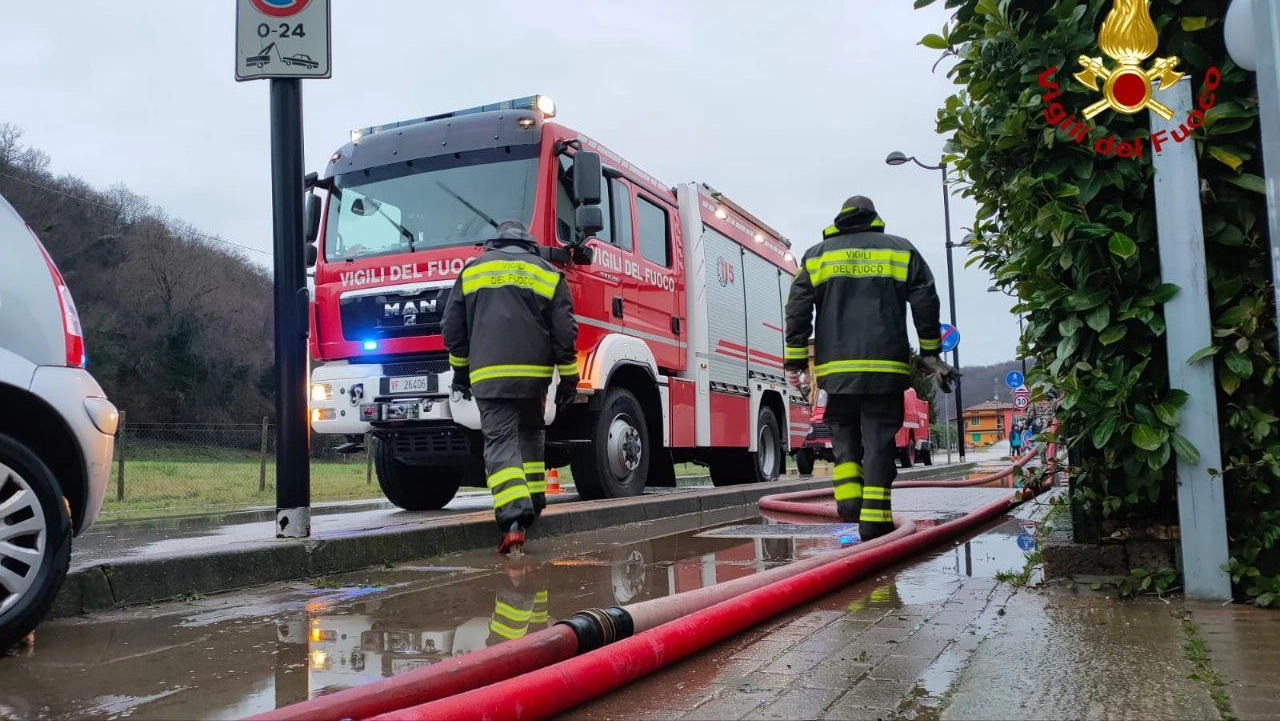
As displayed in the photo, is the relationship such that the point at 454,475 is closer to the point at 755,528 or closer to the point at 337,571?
the point at 755,528

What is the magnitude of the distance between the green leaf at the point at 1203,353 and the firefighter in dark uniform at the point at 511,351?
3359 mm

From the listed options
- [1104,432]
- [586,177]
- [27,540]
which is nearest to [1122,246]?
[1104,432]

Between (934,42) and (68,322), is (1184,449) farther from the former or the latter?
(68,322)

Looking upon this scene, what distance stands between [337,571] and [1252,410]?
4080 mm

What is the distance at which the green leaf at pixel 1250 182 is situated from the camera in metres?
3.36

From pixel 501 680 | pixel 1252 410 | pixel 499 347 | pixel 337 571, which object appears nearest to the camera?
pixel 501 680

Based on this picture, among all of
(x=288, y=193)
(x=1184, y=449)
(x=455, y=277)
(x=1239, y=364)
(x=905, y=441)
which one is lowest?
(x=905, y=441)

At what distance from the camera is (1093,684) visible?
97.5 inches

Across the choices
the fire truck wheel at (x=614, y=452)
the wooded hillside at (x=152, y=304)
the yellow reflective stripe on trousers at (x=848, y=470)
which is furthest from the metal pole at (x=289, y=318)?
the wooded hillside at (x=152, y=304)

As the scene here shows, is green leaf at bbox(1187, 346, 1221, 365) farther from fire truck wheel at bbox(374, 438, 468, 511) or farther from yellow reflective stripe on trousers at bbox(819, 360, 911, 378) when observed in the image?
fire truck wheel at bbox(374, 438, 468, 511)

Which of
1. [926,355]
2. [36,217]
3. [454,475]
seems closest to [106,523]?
[454,475]

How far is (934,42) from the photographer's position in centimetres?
421

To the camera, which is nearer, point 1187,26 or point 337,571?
point 1187,26

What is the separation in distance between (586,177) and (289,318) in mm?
2766
